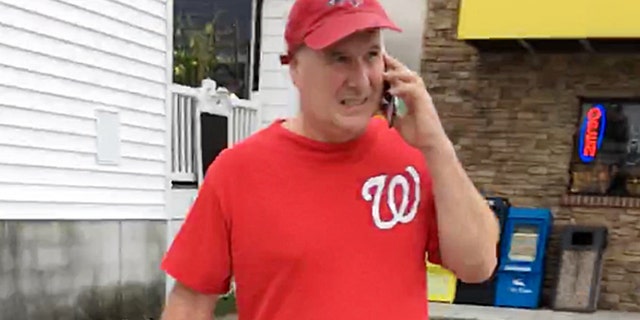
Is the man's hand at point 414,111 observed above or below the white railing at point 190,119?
above

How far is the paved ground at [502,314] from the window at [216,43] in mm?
2637

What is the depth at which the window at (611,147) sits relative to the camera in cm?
942

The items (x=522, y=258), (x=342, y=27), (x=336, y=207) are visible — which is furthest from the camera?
(x=522, y=258)

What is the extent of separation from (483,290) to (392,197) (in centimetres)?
785

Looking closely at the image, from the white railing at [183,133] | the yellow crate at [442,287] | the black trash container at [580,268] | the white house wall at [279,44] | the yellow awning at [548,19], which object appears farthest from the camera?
the white house wall at [279,44]

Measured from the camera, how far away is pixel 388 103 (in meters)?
1.89

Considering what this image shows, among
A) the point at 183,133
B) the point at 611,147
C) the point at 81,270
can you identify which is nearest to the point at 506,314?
the point at 611,147

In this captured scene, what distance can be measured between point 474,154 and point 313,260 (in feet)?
27.2

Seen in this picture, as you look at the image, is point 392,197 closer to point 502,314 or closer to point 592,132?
point 502,314

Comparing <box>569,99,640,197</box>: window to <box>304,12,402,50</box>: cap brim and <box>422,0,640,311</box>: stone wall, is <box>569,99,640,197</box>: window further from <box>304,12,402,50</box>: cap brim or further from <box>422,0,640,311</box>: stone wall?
<box>304,12,402,50</box>: cap brim

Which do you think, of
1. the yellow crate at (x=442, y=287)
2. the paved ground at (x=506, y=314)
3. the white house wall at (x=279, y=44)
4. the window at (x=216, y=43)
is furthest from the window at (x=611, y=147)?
the window at (x=216, y=43)

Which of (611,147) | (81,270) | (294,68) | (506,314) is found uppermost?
(294,68)

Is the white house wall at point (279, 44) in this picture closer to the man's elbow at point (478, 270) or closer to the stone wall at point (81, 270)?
the stone wall at point (81, 270)

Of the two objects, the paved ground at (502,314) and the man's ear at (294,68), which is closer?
the man's ear at (294,68)
